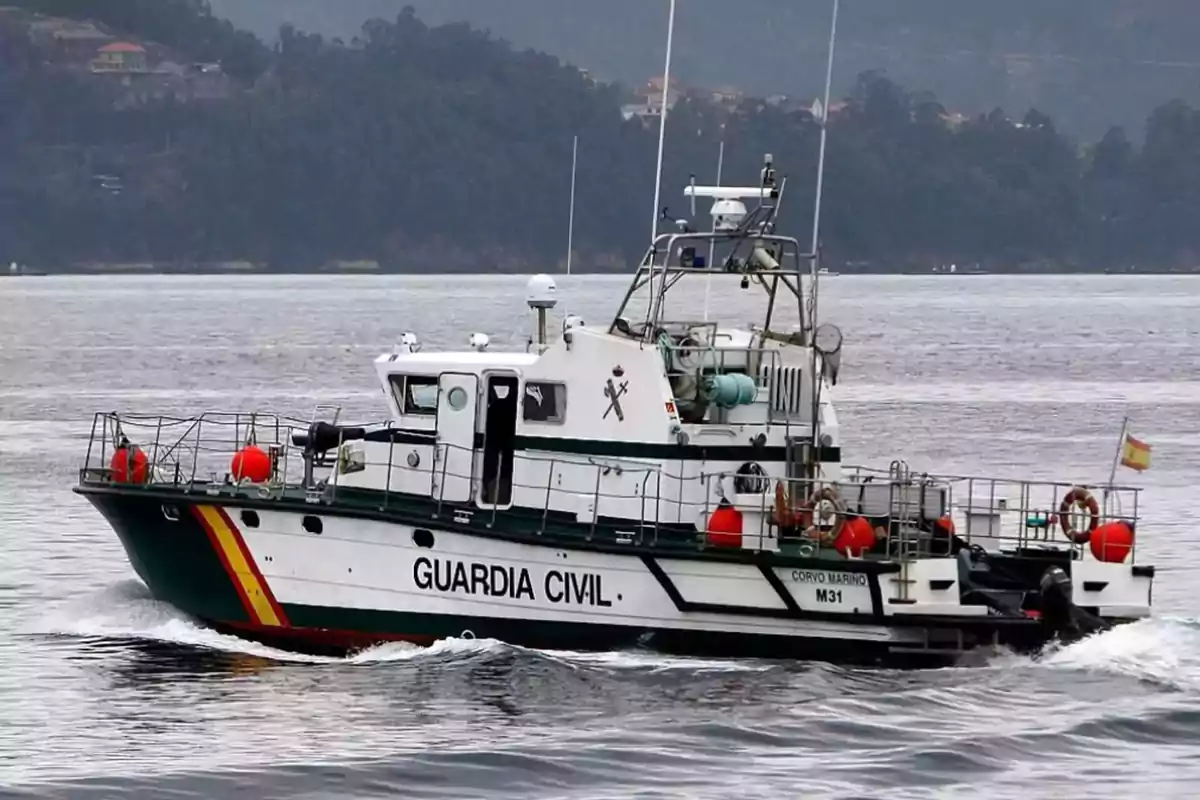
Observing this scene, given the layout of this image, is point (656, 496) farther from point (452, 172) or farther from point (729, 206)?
point (452, 172)

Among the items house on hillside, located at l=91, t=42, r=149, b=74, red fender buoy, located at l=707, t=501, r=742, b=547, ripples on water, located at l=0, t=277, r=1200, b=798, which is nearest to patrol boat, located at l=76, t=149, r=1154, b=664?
red fender buoy, located at l=707, t=501, r=742, b=547

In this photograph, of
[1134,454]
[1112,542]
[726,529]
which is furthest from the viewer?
[1134,454]

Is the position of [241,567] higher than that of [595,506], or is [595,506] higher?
[595,506]

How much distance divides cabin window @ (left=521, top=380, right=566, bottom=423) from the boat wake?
2.11m

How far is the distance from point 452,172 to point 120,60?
5116cm

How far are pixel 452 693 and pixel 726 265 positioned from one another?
185 inches

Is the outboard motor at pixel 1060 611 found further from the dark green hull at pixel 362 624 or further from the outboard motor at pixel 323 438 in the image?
the outboard motor at pixel 323 438

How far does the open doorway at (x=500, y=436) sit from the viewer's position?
77.2 ft

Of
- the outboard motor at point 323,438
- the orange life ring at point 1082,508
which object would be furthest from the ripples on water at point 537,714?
the outboard motor at point 323,438

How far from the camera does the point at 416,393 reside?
78.7ft

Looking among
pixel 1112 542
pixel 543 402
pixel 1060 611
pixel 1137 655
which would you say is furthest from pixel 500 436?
pixel 1137 655

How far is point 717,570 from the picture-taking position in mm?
22344

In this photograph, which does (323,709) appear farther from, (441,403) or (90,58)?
(90,58)

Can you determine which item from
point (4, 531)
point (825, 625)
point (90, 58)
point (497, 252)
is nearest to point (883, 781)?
point (825, 625)
